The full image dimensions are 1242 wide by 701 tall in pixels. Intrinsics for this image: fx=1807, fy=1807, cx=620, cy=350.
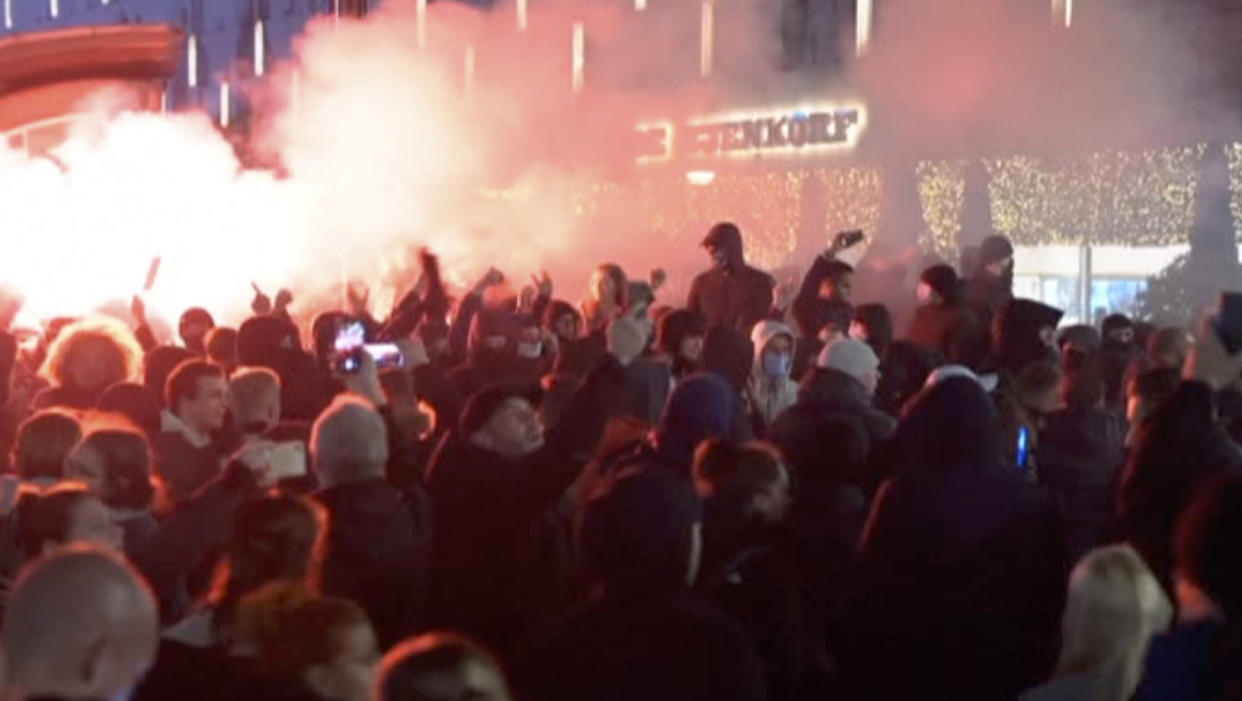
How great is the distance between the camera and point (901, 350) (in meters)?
7.97

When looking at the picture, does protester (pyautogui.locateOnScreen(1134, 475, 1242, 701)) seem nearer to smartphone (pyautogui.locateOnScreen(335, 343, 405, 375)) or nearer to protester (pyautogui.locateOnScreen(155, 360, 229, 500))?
protester (pyautogui.locateOnScreen(155, 360, 229, 500))

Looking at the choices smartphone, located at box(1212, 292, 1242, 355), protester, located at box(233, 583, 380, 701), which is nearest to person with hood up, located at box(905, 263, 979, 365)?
smartphone, located at box(1212, 292, 1242, 355)

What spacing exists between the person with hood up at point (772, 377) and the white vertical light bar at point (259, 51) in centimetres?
3090

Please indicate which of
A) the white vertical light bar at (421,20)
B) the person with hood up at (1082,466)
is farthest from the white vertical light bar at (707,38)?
the person with hood up at (1082,466)

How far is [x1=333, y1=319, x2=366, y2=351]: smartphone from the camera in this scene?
7.61m

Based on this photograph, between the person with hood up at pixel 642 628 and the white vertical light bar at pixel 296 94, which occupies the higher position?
the white vertical light bar at pixel 296 94

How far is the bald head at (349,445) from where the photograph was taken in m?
5.04

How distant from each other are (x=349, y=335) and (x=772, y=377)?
6.19 ft

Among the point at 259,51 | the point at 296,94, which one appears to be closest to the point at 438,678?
the point at 296,94

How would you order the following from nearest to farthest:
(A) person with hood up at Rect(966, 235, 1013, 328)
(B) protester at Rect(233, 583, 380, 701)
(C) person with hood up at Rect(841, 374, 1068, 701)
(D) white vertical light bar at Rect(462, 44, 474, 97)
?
(B) protester at Rect(233, 583, 380, 701), (C) person with hood up at Rect(841, 374, 1068, 701), (A) person with hood up at Rect(966, 235, 1013, 328), (D) white vertical light bar at Rect(462, 44, 474, 97)

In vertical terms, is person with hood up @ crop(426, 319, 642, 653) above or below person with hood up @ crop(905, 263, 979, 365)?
below

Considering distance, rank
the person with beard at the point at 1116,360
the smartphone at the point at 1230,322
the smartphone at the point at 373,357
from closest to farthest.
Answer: the smartphone at the point at 1230,322
the smartphone at the point at 373,357
the person with beard at the point at 1116,360

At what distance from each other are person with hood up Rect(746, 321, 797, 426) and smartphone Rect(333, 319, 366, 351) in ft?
5.80

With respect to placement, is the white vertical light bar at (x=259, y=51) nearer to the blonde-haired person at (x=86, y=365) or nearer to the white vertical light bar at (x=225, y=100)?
the white vertical light bar at (x=225, y=100)
